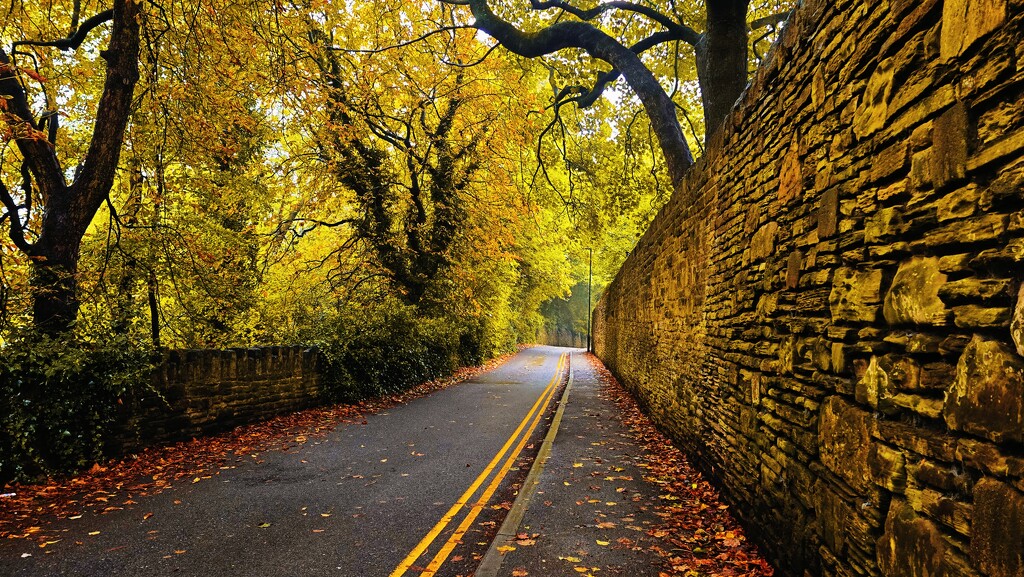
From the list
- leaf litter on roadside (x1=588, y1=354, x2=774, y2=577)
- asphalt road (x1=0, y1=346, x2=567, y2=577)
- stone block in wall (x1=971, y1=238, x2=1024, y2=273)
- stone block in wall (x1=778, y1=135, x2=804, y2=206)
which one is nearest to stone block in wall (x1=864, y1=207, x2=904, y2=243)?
stone block in wall (x1=971, y1=238, x2=1024, y2=273)

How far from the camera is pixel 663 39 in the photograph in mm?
10820

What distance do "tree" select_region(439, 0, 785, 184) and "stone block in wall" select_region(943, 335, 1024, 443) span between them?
7.11m

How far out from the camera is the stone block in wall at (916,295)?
6.81 ft

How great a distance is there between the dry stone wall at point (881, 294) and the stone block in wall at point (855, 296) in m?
0.01

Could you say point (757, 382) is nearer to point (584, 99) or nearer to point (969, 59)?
point (969, 59)

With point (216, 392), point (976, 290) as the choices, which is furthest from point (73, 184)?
point (976, 290)

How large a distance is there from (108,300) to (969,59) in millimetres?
9564

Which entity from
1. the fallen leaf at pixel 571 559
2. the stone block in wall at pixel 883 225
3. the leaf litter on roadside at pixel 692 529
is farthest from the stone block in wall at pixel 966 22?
the fallen leaf at pixel 571 559

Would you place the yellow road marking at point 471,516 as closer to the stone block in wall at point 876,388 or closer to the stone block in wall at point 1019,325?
the stone block in wall at point 876,388

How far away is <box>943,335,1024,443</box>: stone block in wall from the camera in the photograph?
1638mm

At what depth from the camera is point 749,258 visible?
4.54 metres

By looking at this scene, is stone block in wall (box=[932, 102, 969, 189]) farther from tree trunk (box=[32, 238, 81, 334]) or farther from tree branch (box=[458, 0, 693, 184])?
tree trunk (box=[32, 238, 81, 334])

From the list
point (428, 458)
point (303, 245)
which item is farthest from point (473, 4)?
point (303, 245)

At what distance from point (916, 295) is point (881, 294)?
307 millimetres
